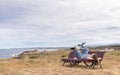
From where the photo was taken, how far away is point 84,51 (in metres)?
20.2

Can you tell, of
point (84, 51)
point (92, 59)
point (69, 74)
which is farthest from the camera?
point (84, 51)

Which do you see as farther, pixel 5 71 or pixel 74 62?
pixel 74 62

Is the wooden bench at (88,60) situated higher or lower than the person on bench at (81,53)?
lower

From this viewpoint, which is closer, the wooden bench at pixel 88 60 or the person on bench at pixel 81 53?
the wooden bench at pixel 88 60

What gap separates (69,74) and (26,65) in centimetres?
458

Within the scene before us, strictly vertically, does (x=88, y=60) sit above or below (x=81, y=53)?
below

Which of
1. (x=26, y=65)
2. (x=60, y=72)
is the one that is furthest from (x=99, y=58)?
(x=26, y=65)

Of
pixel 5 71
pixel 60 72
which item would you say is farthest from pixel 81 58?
pixel 5 71

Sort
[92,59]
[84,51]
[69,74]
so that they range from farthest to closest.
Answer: [84,51], [92,59], [69,74]

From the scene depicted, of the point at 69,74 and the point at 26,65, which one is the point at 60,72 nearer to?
the point at 69,74

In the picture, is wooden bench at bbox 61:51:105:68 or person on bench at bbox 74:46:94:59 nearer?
wooden bench at bbox 61:51:105:68

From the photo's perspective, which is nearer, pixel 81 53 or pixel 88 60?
pixel 88 60

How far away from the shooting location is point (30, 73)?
16469 millimetres

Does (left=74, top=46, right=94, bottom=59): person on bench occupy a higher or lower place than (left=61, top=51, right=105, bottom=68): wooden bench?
higher
